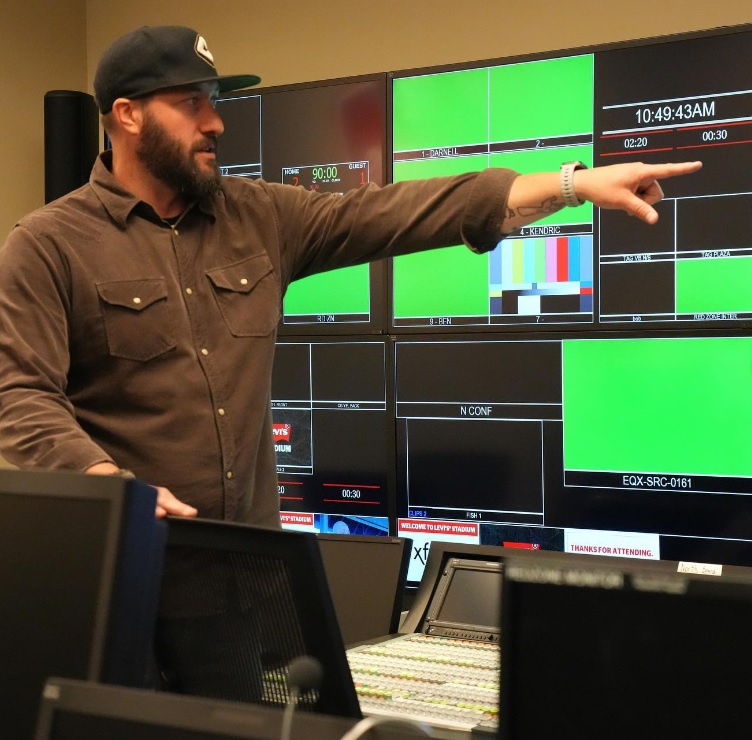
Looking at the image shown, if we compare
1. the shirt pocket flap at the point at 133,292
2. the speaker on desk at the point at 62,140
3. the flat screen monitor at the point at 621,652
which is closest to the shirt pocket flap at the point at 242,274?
the shirt pocket flap at the point at 133,292

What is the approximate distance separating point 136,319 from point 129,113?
443mm

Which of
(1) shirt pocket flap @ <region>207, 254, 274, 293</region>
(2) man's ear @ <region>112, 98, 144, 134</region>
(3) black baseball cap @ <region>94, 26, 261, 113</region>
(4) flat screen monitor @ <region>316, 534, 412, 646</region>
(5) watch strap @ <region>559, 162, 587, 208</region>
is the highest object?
(3) black baseball cap @ <region>94, 26, 261, 113</region>

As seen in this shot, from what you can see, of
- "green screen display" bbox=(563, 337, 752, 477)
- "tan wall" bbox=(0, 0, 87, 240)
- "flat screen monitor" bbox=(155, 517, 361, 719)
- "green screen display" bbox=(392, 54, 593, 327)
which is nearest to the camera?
"flat screen monitor" bbox=(155, 517, 361, 719)

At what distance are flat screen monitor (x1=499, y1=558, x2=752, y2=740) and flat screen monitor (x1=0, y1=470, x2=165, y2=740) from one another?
1.06ft

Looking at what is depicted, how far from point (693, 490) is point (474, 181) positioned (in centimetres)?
138

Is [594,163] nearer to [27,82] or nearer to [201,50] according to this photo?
[201,50]

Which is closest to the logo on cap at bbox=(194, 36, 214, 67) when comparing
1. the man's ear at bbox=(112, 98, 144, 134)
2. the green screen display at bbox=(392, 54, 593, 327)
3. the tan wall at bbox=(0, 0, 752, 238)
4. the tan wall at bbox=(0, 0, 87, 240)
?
the man's ear at bbox=(112, 98, 144, 134)

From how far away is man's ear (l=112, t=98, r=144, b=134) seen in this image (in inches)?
83.7

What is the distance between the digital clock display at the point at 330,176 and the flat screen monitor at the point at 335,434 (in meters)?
0.50

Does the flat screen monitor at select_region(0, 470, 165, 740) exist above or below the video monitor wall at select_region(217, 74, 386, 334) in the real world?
below

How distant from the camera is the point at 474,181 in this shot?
2.02 m

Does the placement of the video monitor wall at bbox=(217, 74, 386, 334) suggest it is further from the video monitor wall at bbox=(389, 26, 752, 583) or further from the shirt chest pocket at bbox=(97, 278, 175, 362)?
the shirt chest pocket at bbox=(97, 278, 175, 362)

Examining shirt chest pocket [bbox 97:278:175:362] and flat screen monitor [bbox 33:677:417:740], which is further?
shirt chest pocket [bbox 97:278:175:362]

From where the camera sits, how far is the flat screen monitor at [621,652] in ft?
2.29
